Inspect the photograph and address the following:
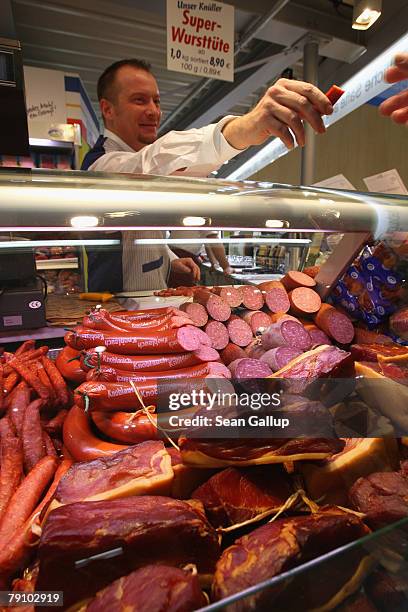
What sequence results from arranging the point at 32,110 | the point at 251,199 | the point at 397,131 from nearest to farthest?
the point at 251,199 → the point at 397,131 → the point at 32,110

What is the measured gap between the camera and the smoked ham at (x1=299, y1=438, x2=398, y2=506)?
88cm

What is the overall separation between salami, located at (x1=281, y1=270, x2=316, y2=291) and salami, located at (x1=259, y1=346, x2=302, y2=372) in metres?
0.48

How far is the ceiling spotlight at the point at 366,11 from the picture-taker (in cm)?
350

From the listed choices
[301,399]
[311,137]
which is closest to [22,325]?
[301,399]

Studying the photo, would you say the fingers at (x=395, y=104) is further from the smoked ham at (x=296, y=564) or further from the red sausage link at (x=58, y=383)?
the red sausage link at (x=58, y=383)

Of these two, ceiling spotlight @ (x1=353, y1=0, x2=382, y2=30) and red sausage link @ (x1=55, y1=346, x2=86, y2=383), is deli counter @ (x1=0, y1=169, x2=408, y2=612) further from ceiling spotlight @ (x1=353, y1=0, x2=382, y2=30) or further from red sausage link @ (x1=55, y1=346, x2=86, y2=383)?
ceiling spotlight @ (x1=353, y1=0, x2=382, y2=30)

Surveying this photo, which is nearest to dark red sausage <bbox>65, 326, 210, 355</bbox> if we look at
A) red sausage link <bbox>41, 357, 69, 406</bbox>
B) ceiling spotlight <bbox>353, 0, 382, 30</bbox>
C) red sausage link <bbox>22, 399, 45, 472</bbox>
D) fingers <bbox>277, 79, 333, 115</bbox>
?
red sausage link <bbox>41, 357, 69, 406</bbox>

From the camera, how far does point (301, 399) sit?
37.0 inches

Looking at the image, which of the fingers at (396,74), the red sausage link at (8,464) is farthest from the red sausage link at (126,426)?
the fingers at (396,74)

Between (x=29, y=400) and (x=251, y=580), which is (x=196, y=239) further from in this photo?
(x=251, y=580)

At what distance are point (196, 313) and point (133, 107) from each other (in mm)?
1897

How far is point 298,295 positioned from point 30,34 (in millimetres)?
5011

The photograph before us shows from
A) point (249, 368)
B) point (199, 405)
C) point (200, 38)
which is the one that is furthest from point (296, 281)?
point (200, 38)

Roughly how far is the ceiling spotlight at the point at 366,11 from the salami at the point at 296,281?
3.18 metres
